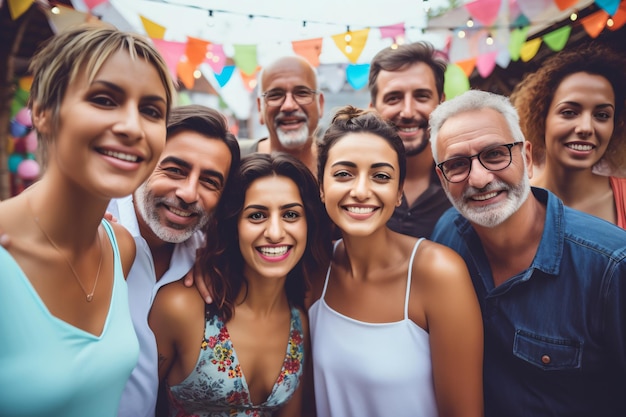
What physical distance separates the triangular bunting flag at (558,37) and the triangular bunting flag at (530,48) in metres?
0.16

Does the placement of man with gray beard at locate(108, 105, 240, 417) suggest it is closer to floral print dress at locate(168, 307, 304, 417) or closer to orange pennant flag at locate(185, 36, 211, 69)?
floral print dress at locate(168, 307, 304, 417)

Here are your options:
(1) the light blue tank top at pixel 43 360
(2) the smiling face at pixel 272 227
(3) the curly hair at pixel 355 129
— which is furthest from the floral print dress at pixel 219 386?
(3) the curly hair at pixel 355 129

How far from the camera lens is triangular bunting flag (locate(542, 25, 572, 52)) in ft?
15.8

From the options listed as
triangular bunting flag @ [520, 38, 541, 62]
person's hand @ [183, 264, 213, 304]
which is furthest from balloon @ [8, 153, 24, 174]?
triangular bunting flag @ [520, 38, 541, 62]

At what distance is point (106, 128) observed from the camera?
1250 millimetres

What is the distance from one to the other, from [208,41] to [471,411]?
5112 mm

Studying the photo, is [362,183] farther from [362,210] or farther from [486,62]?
[486,62]

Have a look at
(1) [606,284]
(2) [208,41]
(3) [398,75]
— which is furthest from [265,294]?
(2) [208,41]

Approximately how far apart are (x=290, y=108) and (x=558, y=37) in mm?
3753

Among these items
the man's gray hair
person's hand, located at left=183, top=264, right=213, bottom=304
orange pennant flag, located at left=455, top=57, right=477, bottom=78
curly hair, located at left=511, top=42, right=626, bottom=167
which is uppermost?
orange pennant flag, located at left=455, top=57, right=477, bottom=78

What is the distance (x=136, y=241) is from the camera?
2.17 metres

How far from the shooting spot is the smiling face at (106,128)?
1.23 m

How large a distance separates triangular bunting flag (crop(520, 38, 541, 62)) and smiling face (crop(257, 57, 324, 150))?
3366mm

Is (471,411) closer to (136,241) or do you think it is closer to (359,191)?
(359,191)
